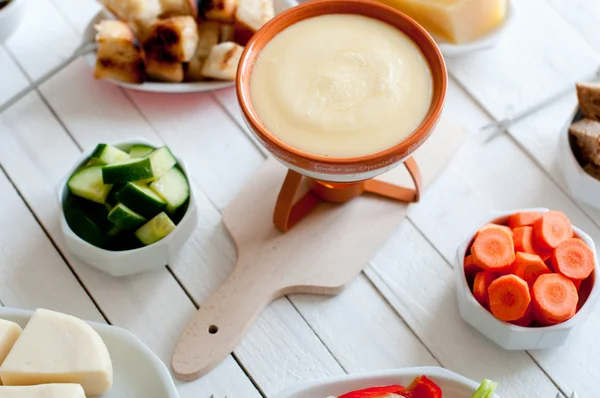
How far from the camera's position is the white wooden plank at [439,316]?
1236 mm

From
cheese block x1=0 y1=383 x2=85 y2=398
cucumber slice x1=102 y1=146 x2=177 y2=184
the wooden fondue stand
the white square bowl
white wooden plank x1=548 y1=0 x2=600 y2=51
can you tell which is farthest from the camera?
white wooden plank x1=548 y1=0 x2=600 y2=51

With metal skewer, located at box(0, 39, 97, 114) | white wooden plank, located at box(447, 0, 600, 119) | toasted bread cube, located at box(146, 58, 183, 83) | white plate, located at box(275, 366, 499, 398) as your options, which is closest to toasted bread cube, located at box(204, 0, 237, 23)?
toasted bread cube, located at box(146, 58, 183, 83)

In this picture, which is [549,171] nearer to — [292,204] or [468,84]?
[468,84]

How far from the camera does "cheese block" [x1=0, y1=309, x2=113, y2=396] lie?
1.07m

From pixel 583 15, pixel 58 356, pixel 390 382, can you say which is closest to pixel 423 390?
pixel 390 382

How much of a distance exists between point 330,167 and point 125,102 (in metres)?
0.62

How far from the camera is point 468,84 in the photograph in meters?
1.56

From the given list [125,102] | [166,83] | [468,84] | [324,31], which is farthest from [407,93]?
[125,102]

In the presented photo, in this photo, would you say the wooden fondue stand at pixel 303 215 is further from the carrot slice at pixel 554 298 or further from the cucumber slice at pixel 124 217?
the carrot slice at pixel 554 298

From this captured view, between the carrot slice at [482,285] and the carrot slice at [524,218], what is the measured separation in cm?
11

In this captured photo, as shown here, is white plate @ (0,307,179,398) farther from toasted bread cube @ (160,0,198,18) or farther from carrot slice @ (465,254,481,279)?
toasted bread cube @ (160,0,198,18)

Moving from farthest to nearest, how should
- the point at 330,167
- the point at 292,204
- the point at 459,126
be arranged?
the point at 459,126 → the point at 292,204 → the point at 330,167

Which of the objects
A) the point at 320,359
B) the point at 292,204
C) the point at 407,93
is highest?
the point at 407,93

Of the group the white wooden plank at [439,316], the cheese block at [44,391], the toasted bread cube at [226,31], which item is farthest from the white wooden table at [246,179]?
the cheese block at [44,391]
